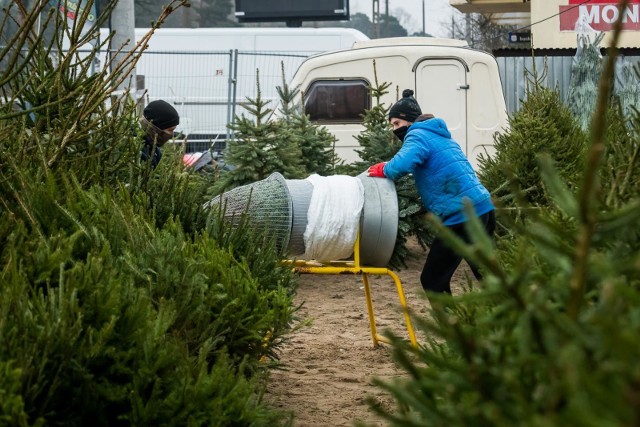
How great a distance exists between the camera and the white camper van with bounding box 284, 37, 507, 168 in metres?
13.5

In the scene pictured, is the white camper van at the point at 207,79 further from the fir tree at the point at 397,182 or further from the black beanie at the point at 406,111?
the black beanie at the point at 406,111

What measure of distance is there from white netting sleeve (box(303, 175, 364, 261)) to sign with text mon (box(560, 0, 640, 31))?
562 inches

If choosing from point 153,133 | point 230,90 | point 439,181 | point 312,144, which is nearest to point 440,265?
point 439,181

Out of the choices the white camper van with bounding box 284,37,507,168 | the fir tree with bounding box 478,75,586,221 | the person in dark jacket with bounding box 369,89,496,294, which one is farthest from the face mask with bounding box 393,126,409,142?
the white camper van with bounding box 284,37,507,168

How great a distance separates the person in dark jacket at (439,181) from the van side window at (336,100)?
21.7 ft

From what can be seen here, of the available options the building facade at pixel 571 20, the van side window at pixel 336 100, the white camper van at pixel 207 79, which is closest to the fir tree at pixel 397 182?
the van side window at pixel 336 100

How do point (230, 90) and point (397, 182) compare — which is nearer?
point (397, 182)

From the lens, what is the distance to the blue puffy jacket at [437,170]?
21.9ft

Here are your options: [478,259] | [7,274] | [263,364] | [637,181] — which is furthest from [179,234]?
[478,259]

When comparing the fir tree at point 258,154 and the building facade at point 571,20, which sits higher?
the building facade at point 571,20

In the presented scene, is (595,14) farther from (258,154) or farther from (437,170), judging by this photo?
(437,170)

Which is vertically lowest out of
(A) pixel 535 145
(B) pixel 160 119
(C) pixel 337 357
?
(C) pixel 337 357

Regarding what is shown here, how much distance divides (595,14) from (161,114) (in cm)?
1386

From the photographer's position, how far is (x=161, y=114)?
25.0ft
